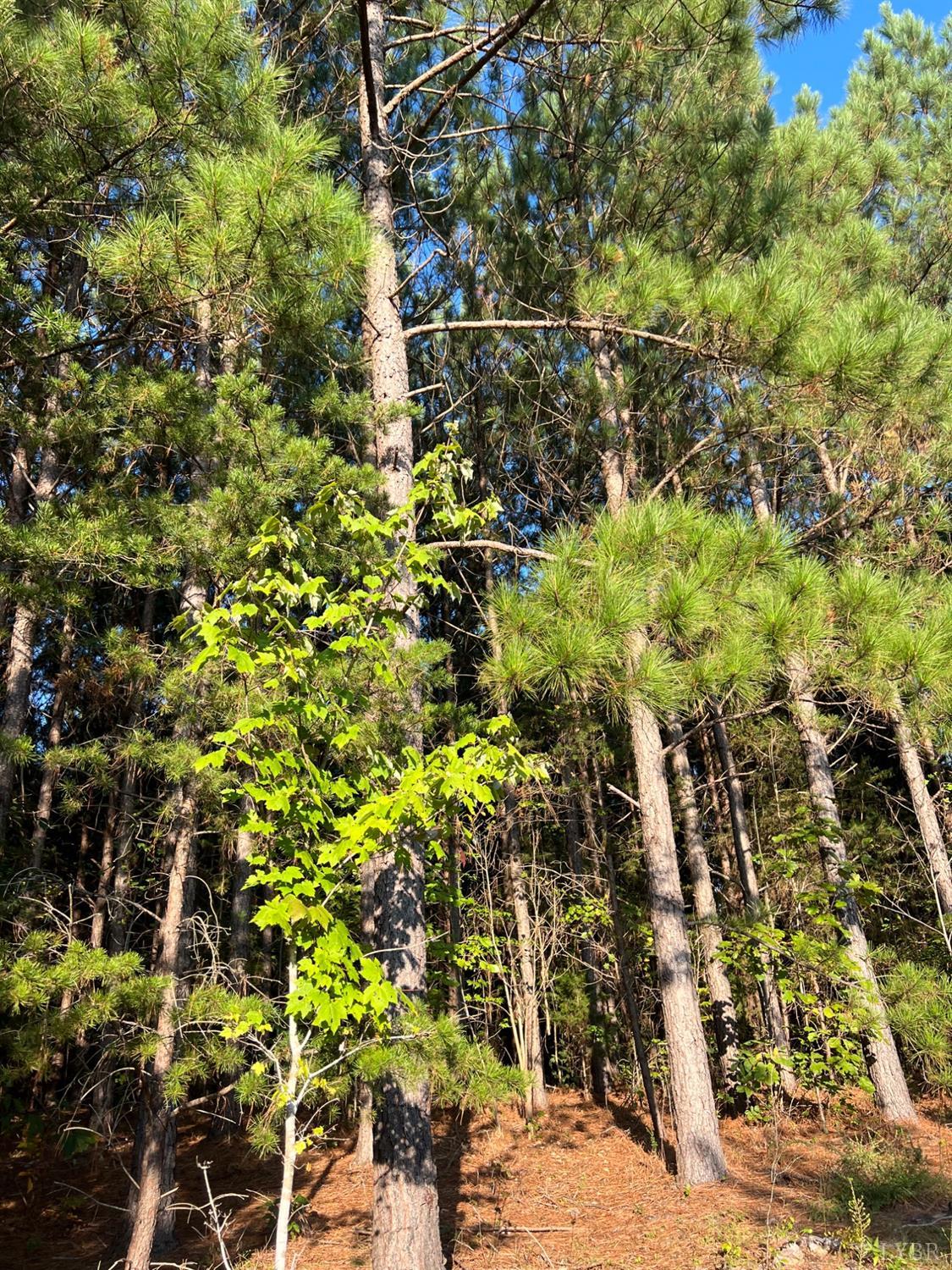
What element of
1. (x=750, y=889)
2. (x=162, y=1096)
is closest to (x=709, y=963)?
(x=750, y=889)

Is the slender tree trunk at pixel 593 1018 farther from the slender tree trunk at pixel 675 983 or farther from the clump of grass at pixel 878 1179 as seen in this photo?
the clump of grass at pixel 878 1179

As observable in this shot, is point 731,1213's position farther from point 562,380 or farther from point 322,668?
point 562,380

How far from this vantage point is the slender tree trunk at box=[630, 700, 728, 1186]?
15.8 ft

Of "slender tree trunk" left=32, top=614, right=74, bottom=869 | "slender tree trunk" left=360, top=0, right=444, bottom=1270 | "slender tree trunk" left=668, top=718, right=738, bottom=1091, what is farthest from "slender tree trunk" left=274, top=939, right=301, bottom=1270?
"slender tree trunk" left=668, top=718, right=738, bottom=1091

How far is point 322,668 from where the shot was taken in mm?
2854

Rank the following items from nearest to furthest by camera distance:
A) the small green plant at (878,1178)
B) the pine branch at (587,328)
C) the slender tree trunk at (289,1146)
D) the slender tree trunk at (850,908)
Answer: the slender tree trunk at (289,1146), the pine branch at (587,328), the small green plant at (878,1178), the slender tree trunk at (850,908)

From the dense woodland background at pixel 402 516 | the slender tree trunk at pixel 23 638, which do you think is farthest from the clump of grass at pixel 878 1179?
the slender tree trunk at pixel 23 638

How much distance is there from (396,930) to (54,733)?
6.10m

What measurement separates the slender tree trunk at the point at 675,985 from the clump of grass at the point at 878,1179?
724mm

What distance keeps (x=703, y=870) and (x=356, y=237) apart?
21.1ft

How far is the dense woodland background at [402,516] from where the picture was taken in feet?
9.12

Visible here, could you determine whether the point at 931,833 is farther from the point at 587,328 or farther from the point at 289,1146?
the point at 289,1146

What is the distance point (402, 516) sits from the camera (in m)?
2.98

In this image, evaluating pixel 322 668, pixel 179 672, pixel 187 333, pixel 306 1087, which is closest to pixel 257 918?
pixel 306 1087
